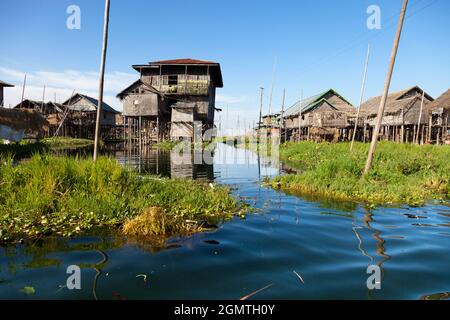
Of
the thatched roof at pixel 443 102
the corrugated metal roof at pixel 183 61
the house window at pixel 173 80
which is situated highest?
the corrugated metal roof at pixel 183 61

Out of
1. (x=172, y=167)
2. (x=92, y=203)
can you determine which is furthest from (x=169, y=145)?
(x=92, y=203)

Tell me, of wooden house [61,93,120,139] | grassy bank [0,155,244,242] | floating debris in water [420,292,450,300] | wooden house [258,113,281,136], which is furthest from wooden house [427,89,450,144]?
wooden house [61,93,120,139]

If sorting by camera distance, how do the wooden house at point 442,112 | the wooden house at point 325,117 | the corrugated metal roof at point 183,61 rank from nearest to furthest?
the wooden house at point 442,112
the wooden house at point 325,117
the corrugated metal roof at point 183,61

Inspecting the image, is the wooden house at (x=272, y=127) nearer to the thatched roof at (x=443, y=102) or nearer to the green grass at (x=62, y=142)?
the thatched roof at (x=443, y=102)

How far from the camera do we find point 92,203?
6684mm

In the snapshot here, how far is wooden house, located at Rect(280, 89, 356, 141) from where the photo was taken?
34.5m

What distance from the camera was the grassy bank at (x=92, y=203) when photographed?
595 centimetres

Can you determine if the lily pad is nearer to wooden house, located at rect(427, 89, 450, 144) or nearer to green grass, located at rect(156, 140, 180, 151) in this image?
green grass, located at rect(156, 140, 180, 151)

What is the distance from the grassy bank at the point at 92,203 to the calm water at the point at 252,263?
1.65 feet

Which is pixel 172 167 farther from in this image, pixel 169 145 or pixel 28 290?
pixel 169 145

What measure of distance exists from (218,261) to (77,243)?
102 inches

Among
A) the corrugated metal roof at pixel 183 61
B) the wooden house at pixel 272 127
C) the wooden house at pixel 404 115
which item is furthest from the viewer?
the wooden house at pixel 272 127

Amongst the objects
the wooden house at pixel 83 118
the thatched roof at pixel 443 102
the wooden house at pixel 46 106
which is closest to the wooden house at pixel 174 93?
the wooden house at pixel 83 118

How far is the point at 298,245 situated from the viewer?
5.65 m
